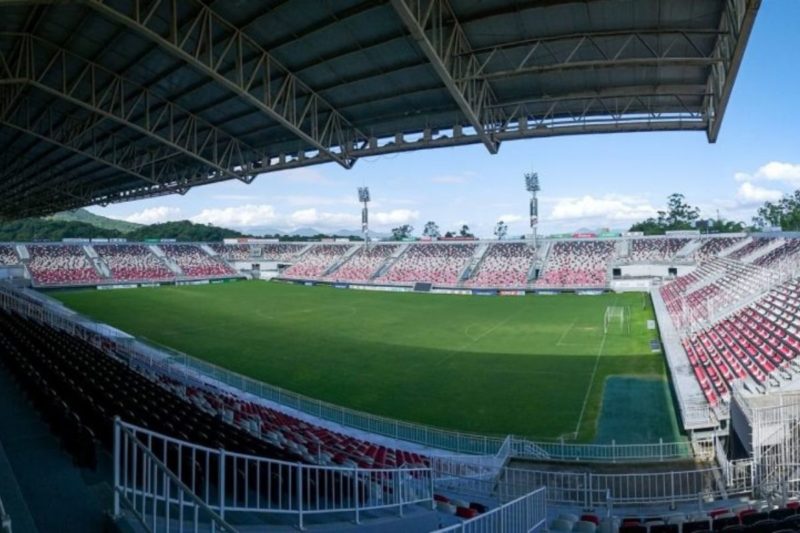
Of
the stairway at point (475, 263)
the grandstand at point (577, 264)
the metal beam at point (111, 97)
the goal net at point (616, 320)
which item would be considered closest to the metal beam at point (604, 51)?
the metal beam at point (111, 97)

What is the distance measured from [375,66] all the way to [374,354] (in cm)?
1547

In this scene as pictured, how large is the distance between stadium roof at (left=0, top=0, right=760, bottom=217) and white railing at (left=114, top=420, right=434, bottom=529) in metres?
6.62

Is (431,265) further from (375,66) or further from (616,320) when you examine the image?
(375,66)

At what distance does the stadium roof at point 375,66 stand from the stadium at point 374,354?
65mm

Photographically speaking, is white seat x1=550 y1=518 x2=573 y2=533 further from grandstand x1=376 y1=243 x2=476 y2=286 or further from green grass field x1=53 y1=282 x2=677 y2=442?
grandstand x1=376 y1=243 x2=476 y2=286

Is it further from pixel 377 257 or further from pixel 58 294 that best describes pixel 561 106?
pixel 377 257

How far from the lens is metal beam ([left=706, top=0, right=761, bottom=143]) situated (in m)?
6.70

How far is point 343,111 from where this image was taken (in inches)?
549

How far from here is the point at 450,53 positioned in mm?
9867

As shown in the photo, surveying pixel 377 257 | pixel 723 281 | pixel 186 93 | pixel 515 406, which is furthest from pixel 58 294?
pixel 723 281

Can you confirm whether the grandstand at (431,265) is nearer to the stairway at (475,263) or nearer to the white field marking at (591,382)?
the stairway at (475,263)

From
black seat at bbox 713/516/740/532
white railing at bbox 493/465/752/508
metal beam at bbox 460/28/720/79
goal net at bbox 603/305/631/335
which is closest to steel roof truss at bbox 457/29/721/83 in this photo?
metal beam at bbox 460/28/720/79

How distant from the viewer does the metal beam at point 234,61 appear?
9.66 metres

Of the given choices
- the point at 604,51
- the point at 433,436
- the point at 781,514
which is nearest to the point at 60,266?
the point at 433,436
